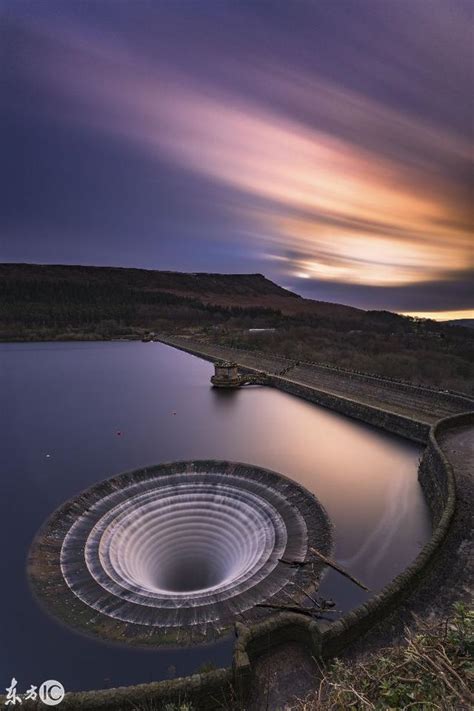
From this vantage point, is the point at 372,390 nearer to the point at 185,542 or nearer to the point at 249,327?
the point at 185,542

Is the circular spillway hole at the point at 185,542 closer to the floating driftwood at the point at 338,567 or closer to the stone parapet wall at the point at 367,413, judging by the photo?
the floating driftwood at the point at 338,567

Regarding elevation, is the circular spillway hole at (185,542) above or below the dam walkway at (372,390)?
below

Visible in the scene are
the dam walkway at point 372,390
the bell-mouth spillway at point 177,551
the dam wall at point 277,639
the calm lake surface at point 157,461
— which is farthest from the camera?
A: the dam walkway at point 372,390

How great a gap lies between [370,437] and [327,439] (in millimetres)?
3344

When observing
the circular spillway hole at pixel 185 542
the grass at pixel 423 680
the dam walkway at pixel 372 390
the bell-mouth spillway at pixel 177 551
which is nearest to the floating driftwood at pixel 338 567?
the bell-mouth spillway at pixel 177 551

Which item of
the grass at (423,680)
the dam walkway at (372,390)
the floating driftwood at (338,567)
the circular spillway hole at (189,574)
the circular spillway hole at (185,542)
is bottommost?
the circular spillway hole at (189,574)

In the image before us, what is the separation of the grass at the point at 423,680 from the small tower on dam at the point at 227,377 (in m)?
43.6

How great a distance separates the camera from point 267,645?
9383 mm

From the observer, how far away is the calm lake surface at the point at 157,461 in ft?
40.8

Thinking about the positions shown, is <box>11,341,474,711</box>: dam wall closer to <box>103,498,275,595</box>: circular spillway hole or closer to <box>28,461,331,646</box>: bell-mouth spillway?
<box>28,461,331,646</box>: bell-mouth spillway

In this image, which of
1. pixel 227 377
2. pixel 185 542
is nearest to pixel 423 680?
pixel 185 542

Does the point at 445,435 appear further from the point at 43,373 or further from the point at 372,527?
the point at 43,373

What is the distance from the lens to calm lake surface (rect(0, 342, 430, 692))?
12445mm

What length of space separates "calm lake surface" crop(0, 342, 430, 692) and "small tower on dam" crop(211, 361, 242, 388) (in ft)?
5.40
